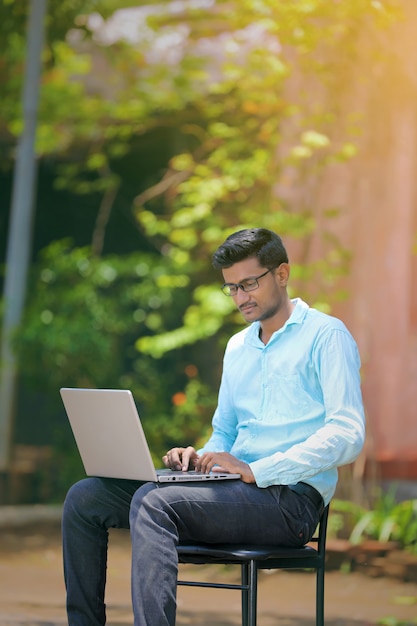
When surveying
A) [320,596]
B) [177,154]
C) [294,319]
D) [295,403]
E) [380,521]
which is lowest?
[380,521]

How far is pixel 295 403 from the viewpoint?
3062 millimetres

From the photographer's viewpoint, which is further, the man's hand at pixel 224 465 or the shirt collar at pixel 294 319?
the shirt collar at pixel 294 319

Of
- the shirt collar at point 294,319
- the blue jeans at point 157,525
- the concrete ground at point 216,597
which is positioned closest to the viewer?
the blue jeans at point 157,525

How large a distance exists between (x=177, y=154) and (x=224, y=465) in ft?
19.0

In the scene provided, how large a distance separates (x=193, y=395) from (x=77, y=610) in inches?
179

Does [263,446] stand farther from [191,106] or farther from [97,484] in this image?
[191,106]

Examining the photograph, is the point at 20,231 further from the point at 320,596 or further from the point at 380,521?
the point at 320,596

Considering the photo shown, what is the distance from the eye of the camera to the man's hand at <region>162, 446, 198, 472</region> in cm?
305

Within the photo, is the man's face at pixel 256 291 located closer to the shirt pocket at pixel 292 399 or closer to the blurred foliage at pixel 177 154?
the shirt pocket at pixel 292 399

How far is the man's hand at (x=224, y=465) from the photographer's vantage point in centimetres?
293

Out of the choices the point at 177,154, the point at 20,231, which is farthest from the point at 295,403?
the point at 177,154

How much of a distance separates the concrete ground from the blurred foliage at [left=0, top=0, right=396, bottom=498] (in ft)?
5.14

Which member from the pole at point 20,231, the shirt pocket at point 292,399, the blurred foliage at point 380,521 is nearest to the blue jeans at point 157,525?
the shirt pocket at point 292,399

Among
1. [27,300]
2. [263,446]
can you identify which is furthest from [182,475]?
[27,300]
